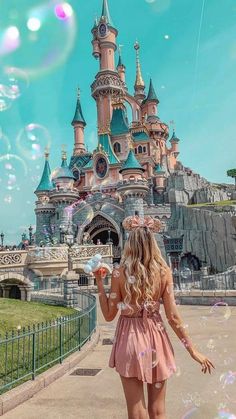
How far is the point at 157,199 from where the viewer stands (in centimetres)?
5075

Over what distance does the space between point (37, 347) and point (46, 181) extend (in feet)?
146

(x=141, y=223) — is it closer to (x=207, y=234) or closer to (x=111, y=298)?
(x=111, y=298)

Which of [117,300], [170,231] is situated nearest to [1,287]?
[170,231]

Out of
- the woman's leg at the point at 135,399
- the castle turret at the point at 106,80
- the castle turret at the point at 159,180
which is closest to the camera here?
the woman's leg at the point at 135,399

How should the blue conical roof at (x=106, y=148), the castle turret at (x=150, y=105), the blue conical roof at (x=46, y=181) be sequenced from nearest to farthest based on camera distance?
the blue conical roof at (x=106, y=148), the blue conical roof at (x=46, y=181), the castle turret at (x=150, y=105)

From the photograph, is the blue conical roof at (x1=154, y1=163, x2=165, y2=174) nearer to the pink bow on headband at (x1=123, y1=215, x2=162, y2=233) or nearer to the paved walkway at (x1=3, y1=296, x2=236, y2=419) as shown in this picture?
the paved walkway at (x1=3, y1=296, x2=236, y2=419)

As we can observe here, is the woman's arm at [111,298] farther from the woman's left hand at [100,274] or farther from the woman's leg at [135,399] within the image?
the woman's leg at [135,399]

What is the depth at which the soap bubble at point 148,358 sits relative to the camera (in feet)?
9.82

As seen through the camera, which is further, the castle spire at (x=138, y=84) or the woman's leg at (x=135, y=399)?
the castle spire at (x=138, y=84)

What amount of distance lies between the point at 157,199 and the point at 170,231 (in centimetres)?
957

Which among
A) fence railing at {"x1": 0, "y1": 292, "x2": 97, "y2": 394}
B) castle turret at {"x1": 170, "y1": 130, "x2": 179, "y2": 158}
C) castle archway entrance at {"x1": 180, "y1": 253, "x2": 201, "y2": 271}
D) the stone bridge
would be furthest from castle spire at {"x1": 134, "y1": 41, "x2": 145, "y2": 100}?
fence railing at {"x1": 0, "y1": 292, "x2": 97, "y2": 394}

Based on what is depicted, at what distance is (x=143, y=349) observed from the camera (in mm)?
3049

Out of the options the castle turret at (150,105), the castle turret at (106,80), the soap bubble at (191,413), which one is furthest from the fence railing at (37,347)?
the castle turret at (150,105)

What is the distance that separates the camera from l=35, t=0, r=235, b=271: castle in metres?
41.9
